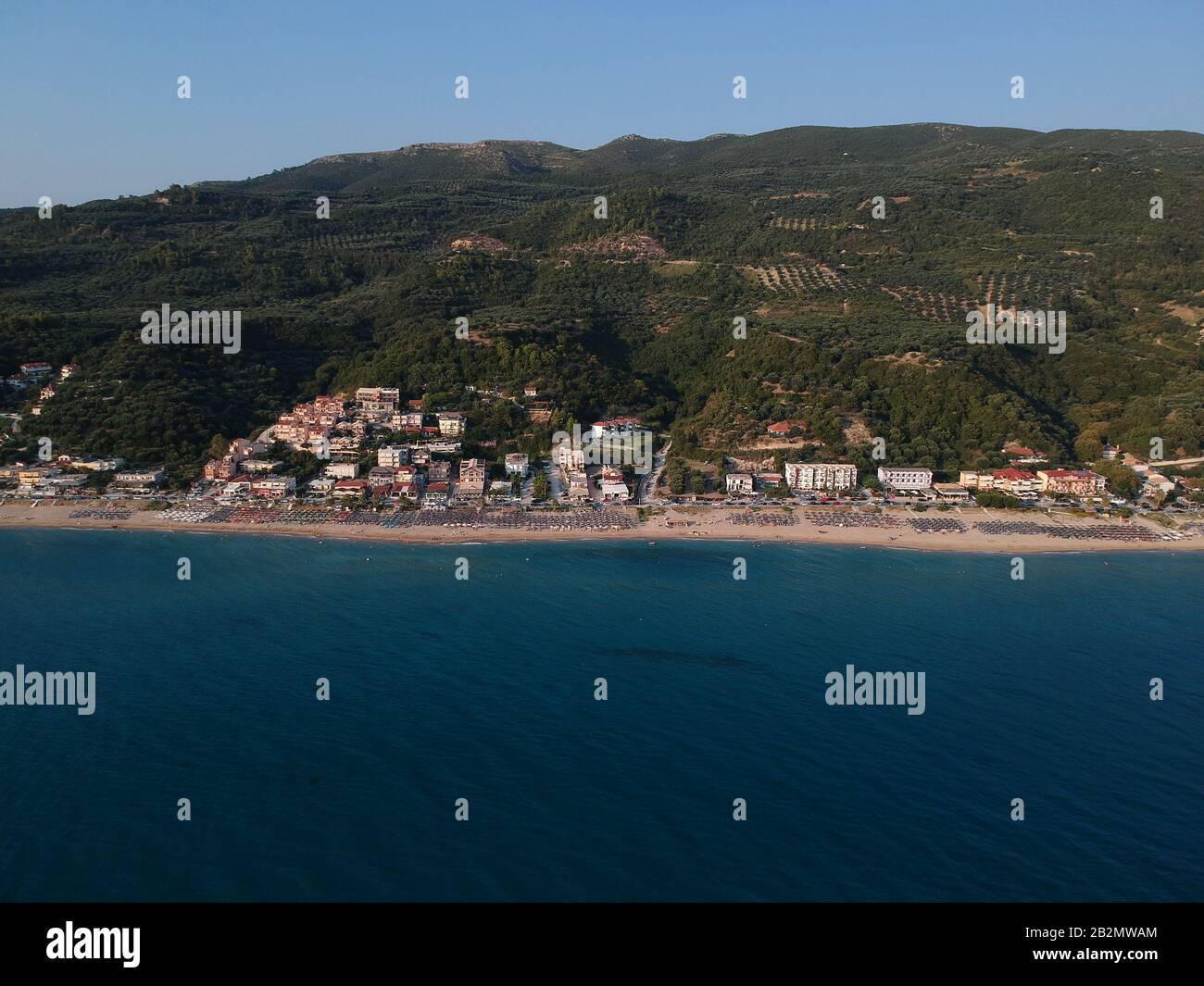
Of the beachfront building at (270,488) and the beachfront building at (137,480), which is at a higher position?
the beachfront building at (137,480)

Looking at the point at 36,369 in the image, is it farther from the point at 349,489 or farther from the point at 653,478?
the point at 653,478

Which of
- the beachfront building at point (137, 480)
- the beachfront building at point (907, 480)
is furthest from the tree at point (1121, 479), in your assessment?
the beachfront building at point (137, 480)

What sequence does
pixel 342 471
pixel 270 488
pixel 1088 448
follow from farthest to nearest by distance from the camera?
pixel 1088 448 < pixel 342 471 < pixel 270 488

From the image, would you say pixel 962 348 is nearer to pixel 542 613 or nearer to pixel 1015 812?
pixel 542 613

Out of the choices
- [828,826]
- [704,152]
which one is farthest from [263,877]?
[704,152]

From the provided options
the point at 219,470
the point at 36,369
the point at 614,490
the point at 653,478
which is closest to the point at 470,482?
the point at 614,490

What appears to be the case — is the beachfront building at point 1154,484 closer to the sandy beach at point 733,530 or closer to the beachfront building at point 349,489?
the sandy beach at point 733,530

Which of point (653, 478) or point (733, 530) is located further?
point (653, 478)
